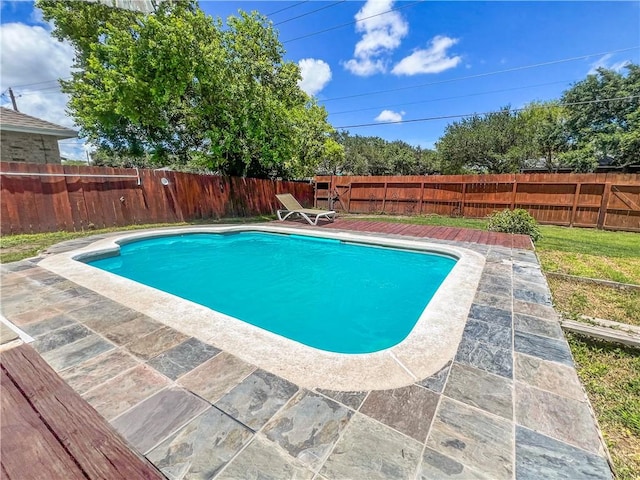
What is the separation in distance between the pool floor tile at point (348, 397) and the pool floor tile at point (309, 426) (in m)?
0.04

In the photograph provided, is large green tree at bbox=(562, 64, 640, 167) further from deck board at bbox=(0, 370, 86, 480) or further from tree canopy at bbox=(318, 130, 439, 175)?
deck board at bbox=(0, 370, 86, 480)

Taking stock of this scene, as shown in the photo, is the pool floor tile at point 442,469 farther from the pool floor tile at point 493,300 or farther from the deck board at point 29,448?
the pool floor tile at point 493,300

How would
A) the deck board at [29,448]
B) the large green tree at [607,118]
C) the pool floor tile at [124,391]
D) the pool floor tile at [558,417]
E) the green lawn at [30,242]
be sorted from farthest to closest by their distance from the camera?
the large green tree at [607,118] → the green lawn at [30,242] → the pool floor tile at [124,391] → the pool floor tile at [558,417] → the deck board at [29,448]

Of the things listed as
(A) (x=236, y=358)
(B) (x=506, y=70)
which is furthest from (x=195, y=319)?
(B) (x=506, y=70)

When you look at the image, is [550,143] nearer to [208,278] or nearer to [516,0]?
[516,0]

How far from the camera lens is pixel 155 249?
266 inches

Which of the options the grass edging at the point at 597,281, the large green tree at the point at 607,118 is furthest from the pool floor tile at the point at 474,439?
the large green tree at the point at 607,118

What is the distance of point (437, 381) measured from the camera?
1.84m

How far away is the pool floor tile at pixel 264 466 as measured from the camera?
1212 mm

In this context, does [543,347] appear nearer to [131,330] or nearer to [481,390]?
[481,390]

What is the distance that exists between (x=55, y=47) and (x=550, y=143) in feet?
93.8

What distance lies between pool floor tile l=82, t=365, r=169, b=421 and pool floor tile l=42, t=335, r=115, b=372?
42 cm

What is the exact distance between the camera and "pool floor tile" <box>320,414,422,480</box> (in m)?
1.23

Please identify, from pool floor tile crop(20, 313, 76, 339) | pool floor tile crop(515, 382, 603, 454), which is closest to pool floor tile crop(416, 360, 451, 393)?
pool floor tile crop(515, 382, 603, 454)
